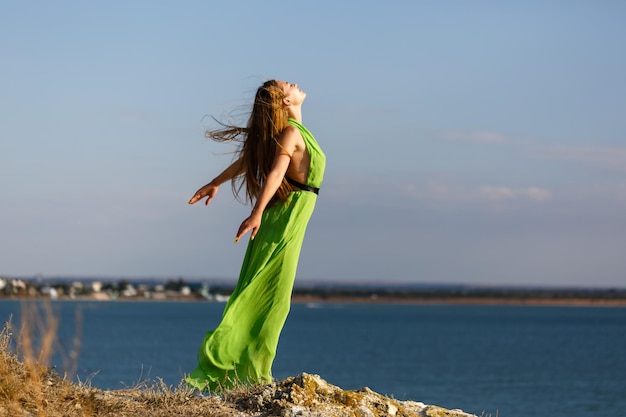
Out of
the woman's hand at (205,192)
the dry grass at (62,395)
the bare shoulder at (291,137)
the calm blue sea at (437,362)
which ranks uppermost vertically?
the bare shoulder at (291,137)

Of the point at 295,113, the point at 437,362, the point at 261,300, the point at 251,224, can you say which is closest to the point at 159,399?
the point at 261,300

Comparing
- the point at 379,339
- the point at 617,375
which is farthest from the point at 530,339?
the point at 617,375

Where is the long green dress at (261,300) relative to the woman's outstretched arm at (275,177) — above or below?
below

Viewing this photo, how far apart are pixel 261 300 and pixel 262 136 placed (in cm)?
130

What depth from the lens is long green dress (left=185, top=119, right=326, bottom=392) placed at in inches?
311

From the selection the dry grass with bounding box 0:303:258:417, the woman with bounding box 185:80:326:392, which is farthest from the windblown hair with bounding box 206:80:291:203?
the dry grass with bounding box 0:303:258:417

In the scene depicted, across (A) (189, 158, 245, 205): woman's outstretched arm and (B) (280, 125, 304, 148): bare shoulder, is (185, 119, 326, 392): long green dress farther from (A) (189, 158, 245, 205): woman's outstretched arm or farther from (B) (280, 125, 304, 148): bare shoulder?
(A) (189, 158, 245, 205): woman's outstretched arm

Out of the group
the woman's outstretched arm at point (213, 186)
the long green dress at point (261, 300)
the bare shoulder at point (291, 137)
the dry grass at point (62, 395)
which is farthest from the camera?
the woman's outstretched arm at point (213, 186)

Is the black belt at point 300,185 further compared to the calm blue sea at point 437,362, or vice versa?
the calm blue sea at point 437,362

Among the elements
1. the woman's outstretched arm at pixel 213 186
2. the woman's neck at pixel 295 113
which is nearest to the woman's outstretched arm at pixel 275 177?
the woman's neck at pixel 295 113

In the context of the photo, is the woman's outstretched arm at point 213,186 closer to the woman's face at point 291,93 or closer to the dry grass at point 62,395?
the woman's face at point 291,93

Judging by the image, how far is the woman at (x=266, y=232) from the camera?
7898mm

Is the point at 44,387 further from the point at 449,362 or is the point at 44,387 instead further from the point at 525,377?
the point at 449,362

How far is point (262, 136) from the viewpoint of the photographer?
8.23 meters
